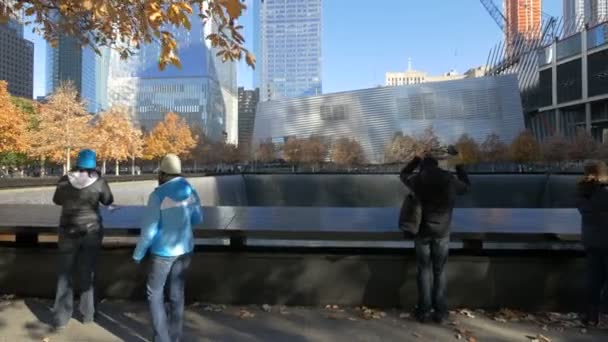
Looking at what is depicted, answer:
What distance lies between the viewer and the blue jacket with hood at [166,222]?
3809 millimetres

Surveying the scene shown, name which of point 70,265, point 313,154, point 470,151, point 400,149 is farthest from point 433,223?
point 400,149

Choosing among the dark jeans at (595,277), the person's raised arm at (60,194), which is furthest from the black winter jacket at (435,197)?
the person's raised arm at (60,194)

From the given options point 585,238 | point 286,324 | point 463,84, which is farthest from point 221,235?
point 463,84

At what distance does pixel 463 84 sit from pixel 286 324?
10066 centimetres

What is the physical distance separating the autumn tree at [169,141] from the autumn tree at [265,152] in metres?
15.4

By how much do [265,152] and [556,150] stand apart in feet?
158

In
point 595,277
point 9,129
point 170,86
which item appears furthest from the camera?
point 170,86

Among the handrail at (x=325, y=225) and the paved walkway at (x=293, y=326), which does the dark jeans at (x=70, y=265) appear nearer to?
the paved walkway at (x=293, y=326)

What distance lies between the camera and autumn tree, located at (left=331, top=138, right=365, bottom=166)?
8381cm

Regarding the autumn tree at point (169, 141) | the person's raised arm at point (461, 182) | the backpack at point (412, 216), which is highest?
the autumn tree at point (169, 141)

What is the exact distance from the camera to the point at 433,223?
186 inches

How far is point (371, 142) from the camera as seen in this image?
98.4 meters

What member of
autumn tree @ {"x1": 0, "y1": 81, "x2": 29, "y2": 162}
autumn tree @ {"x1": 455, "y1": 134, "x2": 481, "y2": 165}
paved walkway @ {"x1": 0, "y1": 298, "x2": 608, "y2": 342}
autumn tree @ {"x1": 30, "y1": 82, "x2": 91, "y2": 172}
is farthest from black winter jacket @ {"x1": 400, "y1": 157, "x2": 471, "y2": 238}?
autumn tree @ {"x1": 455, "y1": 134, "x2": 481, "y2": 165}

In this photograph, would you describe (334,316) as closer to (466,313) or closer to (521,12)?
(466,313)
